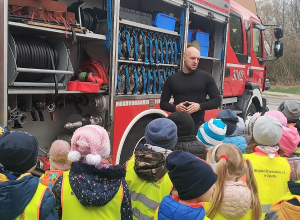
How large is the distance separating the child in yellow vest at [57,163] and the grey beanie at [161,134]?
0.58 metres

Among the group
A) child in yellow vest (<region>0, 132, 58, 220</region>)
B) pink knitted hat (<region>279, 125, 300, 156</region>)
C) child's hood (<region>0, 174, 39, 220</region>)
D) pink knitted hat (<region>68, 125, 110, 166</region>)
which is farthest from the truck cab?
child's hood (<region>0, 174, 39, 220</region>)

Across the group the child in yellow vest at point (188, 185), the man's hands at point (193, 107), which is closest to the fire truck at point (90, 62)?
the man's hands at point (193, 107)

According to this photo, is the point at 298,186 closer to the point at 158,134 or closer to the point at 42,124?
the point at 158,134

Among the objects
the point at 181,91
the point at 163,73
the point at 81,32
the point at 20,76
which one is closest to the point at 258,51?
the point at 163,73

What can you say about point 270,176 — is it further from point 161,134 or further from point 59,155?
point 59,155

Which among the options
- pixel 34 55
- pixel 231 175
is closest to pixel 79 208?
pixel 231 175

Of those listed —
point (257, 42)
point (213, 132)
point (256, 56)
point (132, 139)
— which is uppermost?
point (257, 42)

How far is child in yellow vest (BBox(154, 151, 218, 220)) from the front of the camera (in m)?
1.76

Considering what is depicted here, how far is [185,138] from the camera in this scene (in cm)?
295

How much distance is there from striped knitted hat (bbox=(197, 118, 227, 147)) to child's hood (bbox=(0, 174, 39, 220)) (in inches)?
62.7

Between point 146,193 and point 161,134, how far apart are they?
0.41m

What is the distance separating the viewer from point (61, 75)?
3607 mm

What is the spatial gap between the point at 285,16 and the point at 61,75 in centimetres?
3863

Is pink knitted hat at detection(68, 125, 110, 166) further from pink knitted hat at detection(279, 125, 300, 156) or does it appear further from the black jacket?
pink knitted hat at detection(279, 125, 300, 156)
